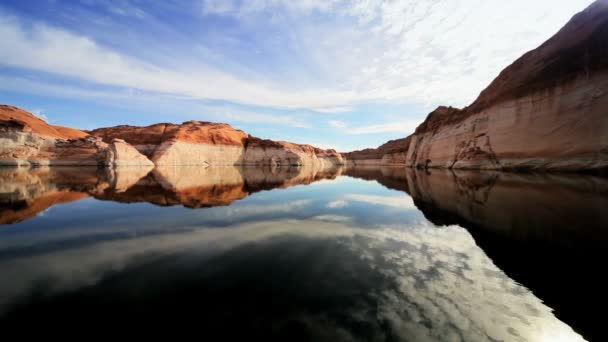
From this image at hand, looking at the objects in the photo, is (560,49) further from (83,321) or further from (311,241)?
(83,321)

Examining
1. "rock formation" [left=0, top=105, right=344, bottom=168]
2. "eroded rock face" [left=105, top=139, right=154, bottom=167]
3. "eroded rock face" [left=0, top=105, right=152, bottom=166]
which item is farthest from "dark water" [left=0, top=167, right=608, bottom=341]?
"rock formation" [left=0, top=105, right=344, bottom=168]

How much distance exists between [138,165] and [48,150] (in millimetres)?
13866

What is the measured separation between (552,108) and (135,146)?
63152 mm

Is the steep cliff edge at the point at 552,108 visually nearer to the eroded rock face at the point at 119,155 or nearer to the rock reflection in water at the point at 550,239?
the rock reflection in water at the point at 550,239

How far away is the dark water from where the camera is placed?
1891mm

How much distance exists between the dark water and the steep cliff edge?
1273 centimetres

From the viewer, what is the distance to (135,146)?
50.8 metres

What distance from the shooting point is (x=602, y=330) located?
1838 mm

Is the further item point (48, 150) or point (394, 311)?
point (48, 150)

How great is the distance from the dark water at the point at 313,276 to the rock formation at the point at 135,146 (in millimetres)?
40604

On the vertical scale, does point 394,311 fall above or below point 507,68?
below

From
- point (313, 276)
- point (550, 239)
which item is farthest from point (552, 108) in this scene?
→ point (313, 276)

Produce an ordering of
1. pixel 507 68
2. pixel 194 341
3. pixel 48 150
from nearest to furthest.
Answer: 1. pixel 194 341
2. pixel 507 68
3. pixel 48 150

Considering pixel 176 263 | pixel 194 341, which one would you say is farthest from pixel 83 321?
pixel 176 263
